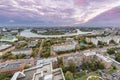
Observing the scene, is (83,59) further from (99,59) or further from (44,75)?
(44,75)

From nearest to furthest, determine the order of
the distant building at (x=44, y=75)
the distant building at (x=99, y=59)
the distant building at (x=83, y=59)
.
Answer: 1. the distant building at (x=44, y=75)
2. the distant building at (x=99, y=59)
3. the distant building at (x=83, y=59)

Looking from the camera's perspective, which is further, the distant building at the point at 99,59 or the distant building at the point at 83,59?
the distant building at the point at 83,59

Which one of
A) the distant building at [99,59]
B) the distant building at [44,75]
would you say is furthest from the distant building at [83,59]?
the distant building at [44,75]

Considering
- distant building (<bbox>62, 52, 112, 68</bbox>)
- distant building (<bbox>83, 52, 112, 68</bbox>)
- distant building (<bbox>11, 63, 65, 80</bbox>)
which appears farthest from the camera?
distant building (<bbox>62, 52, 112, 68</bbox>)

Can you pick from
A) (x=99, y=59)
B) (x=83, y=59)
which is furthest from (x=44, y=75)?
(x=99, y=59)

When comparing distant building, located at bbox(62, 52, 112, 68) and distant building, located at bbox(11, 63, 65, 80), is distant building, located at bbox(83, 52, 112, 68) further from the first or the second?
distant building, located at bbox(11, 63, 65, 80)

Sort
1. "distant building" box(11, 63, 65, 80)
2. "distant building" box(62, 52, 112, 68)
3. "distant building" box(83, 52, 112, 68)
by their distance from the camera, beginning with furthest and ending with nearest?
"distant building" box(62, 52, 112, 68)
"distant building" box(83, 52, 112, 68)
"distant building" box(11, 63, 65, 80)

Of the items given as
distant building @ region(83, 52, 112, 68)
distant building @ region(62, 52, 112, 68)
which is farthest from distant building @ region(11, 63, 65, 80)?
distant building @ region(83, 52, 112, 68)

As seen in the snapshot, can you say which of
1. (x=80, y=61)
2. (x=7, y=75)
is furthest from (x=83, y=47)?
(x=7, y=75)

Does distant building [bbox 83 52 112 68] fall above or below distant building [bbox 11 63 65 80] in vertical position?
below

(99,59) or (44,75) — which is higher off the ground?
(44,75)

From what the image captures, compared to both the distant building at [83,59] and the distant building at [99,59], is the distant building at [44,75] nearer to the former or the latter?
the distant building at [83,59]
